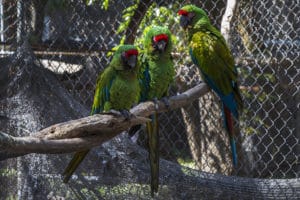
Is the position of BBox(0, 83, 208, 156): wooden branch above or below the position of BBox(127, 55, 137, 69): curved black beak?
below

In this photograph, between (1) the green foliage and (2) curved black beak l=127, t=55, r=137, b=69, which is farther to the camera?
(1) the green foliage

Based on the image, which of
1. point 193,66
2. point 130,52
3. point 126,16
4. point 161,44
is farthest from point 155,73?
point 126,16

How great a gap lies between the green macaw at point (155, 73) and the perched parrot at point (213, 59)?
0.44 feet

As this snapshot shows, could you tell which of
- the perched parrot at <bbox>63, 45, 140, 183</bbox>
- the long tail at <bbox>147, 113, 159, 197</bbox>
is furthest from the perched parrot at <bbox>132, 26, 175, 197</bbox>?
the perched parrot at <bbox>63, 45, 140, 183</bbox>

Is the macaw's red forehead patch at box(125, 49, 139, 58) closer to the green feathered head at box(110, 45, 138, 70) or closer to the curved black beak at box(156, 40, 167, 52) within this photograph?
the green feathered head at box(110, 45, 138, 70)

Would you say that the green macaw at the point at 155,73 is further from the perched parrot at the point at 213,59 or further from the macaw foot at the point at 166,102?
the perched parrot at the point at 213,59

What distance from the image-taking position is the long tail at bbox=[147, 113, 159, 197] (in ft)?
6.73

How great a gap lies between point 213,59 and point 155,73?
24cm

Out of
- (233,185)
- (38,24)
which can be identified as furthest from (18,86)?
(233,185)

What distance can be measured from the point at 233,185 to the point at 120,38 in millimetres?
1120

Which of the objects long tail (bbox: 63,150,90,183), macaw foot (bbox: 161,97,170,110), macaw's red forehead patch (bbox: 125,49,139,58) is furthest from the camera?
macaw foot (bbox: 161,97,170,110)

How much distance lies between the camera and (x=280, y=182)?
7.02 ft

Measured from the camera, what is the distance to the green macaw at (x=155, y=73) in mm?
2049

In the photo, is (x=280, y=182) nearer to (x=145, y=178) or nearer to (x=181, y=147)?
(x=145, y=178)
